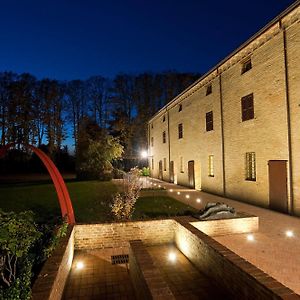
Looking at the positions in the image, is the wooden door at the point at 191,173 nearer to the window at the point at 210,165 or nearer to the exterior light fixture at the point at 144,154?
the window at the point at 210,165

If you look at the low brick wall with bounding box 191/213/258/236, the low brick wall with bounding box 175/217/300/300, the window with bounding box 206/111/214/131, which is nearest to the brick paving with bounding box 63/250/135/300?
the low brick wall with bounding box 175/217/300/300

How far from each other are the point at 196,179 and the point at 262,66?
8515 mm

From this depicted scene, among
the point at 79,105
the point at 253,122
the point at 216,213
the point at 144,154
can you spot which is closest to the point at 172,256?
the point at 216,213

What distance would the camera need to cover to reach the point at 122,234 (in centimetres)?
661

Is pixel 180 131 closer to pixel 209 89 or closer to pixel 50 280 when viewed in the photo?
pixel 209 89

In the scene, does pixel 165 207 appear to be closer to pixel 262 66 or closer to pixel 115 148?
pixel 262 66

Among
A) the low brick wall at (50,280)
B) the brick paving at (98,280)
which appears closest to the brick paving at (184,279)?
the brick paving at (98,280)

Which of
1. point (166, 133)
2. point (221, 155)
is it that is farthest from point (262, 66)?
point (166, 133)

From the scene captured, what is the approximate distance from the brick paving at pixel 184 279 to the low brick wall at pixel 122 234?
0.51 metres

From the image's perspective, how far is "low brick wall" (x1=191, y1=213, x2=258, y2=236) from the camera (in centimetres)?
674

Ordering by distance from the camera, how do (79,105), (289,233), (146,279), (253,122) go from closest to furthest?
(146,279), (289,233), (253,122), (79,105)

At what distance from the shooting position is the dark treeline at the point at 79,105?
102 feet

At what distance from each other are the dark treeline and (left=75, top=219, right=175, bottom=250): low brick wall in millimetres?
25218

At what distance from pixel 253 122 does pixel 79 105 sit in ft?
89.3
